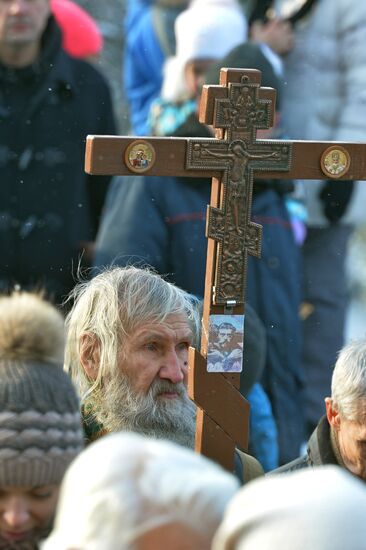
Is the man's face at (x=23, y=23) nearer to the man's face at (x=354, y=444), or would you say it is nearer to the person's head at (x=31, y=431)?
the man's face at (x=354, y=444)

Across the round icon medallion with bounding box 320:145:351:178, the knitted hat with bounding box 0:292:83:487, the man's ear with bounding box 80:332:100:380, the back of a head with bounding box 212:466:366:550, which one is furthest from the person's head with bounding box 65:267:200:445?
the back of a head with bounding box 212:466:366:550

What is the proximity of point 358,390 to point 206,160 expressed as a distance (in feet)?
2.64

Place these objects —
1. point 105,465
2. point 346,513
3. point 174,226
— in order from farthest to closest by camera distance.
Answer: point 174,226 < point 105,465 < point 346,513

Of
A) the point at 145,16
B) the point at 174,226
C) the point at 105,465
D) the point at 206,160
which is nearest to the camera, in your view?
the point at 105,465

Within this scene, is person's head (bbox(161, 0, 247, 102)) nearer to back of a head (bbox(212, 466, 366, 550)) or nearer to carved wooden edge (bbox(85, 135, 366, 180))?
carved wooden edge (bbox(85, 135, 366, 180))

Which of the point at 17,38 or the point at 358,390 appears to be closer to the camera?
the point at 358,390

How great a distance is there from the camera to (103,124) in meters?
7.05

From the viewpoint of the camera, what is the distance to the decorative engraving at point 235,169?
15.0 feet

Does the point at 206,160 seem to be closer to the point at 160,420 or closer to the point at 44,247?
the point at 160,420

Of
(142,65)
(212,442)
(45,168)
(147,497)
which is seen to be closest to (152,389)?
(212,442)

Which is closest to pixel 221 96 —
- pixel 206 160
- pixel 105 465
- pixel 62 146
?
pixel 206 160

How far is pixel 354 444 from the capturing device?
15.7 ft

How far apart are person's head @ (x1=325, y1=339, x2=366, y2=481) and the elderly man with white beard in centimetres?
28

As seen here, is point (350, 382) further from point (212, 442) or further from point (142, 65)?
point (142, 65)
